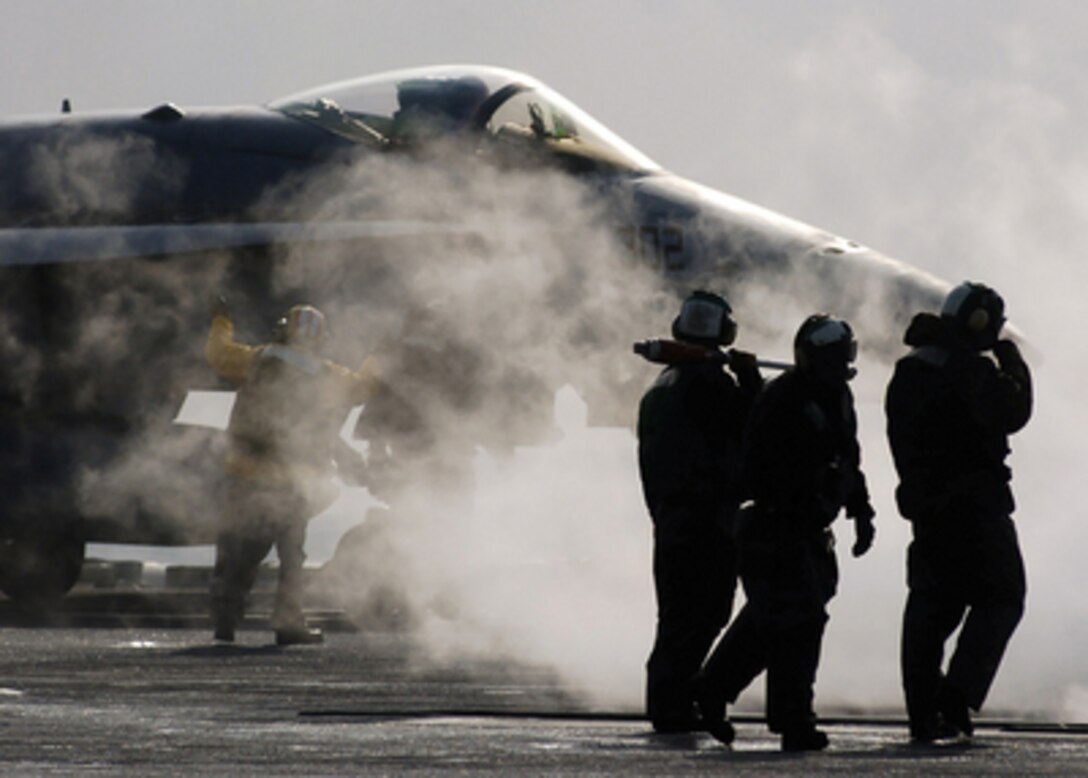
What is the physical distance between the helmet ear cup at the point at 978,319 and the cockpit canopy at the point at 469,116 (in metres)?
8.53

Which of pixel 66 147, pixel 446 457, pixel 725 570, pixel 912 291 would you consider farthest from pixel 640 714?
pixel 66 147

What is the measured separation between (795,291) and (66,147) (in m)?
6.41

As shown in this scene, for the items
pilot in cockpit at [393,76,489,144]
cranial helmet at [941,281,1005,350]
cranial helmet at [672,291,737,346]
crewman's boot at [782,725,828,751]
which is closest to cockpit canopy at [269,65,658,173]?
pilot in cockpit at [393,76,489,144]

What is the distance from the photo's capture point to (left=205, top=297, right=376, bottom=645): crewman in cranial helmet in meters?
14.2

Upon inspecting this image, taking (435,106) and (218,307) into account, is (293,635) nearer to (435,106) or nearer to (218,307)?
(218,307)

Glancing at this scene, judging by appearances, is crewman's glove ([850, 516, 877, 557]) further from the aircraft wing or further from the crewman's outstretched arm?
the aircraft wing

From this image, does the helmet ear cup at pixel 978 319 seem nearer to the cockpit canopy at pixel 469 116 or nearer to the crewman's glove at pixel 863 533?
the crewman's glove at pixel 863 533

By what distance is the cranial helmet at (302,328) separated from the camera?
14.3 metres

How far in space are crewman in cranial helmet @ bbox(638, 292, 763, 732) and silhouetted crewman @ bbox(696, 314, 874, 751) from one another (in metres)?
0.41

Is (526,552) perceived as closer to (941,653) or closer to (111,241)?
(111,241)

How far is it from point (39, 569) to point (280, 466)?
468 cm

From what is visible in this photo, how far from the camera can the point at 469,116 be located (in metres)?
16.9

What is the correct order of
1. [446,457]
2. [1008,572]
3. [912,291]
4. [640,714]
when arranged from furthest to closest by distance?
1. [446,457]
2. [912,291]
3. [640,714]
4. [1008,572]

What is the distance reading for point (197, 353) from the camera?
57.5 feet
